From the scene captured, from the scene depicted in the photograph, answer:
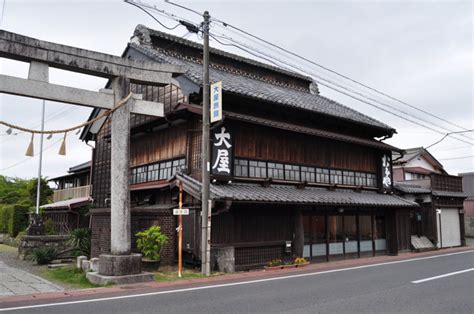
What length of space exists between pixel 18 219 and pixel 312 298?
27.1 metres

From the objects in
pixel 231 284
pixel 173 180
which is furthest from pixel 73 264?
pixel 231 284

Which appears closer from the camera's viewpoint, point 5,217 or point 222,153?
point 222,153

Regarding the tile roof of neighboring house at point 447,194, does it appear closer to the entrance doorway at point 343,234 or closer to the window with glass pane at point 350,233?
the entrance doorway at point 343,234

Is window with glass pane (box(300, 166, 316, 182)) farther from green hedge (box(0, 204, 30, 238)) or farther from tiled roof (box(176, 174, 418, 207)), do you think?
green hedge (box(0, 204, 30, 238))

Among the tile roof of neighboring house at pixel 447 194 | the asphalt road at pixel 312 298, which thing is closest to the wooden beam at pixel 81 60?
the asphalt road at pixel 312 298

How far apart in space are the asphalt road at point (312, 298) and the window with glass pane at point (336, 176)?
8.00 m

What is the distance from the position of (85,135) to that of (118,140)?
13.6m

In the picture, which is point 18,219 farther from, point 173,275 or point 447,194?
point 447,194

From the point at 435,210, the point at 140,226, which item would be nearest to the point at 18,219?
the point at 140,226

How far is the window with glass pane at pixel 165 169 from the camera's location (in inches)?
690

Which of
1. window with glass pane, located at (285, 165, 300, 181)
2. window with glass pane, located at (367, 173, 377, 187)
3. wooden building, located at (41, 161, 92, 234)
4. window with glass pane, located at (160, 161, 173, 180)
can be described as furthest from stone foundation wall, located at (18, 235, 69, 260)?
window with glass pane, located at (367, 173, 377, 187)

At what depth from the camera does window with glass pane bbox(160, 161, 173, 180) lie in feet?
57.5

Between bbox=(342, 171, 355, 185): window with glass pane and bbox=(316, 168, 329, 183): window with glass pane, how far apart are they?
1.51 m

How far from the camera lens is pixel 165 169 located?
703 inches
